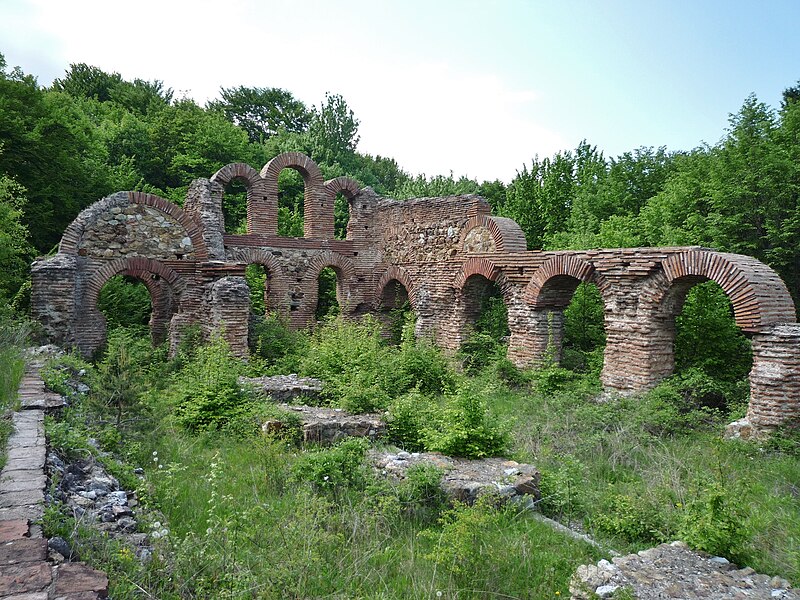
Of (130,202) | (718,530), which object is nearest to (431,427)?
(718,530)

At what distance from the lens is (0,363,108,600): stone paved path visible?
9.60ft

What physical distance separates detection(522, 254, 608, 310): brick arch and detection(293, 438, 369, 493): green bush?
7102 millimetres

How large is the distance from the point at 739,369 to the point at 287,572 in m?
10.6

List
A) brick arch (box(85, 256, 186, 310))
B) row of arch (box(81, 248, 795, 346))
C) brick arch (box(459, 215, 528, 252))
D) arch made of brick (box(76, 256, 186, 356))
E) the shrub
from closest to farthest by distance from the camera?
the shrub, row of arch (box(81, 248, 795, 346)), arch made of brick (box(76, 256, 186, 356)), brick arch (box(85, 256, 186, 310)), brick arch (box(459, 215, 528, 252))

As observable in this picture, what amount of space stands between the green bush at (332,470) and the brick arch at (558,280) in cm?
710

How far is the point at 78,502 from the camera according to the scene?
4.29 metres

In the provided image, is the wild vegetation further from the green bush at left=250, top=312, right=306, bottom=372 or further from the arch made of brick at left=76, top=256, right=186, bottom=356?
the arch made of brick at left=76, top=256, right=186, bottom=356

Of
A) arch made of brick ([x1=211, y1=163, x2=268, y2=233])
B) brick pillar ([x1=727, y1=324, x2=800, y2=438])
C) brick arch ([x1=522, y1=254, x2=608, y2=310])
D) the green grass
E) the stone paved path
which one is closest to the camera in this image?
the stone paved path

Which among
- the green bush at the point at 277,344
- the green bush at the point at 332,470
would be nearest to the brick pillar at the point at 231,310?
the green bush at the point at 277,344

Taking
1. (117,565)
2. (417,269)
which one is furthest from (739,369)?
(117,565)

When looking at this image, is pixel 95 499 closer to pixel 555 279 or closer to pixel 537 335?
pixel 537 335

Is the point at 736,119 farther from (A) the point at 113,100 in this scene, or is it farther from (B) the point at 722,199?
(A) the point at 113,100

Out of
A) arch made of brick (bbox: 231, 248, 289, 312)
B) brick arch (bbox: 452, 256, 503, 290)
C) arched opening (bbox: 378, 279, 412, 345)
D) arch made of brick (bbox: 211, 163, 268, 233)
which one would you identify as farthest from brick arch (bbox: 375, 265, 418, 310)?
arch made of brick (bbox: 211, 163, 268, 233)

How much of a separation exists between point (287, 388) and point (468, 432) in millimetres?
3912
